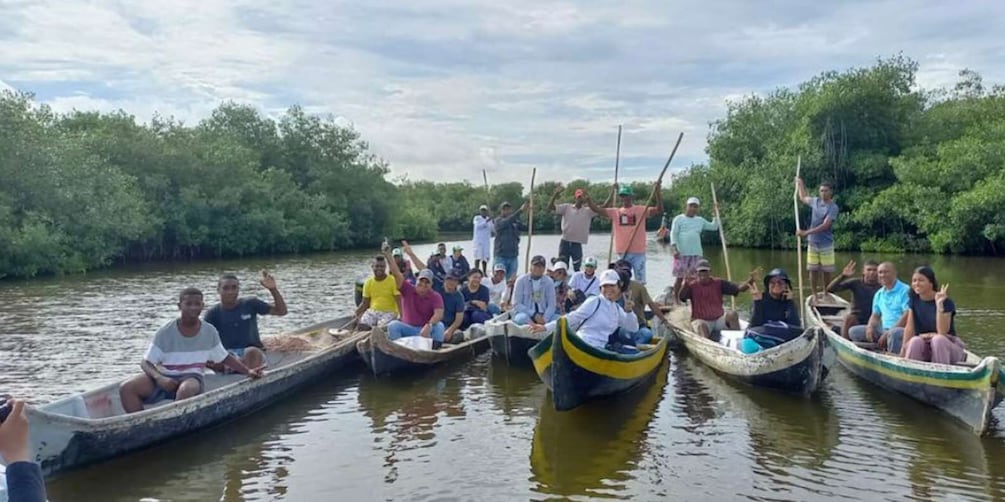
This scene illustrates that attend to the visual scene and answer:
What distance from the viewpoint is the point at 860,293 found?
1048 centimetres

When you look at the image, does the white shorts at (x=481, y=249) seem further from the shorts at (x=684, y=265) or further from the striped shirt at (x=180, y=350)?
the striped shirt at (x=180, y=350)

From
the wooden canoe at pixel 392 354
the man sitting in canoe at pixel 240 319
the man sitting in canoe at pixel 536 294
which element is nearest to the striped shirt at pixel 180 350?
the man sitting in canoe at pixel 240 319

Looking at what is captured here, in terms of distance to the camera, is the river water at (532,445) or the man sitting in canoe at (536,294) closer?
the river water at (532,445)

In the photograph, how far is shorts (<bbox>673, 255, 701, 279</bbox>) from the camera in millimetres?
13484

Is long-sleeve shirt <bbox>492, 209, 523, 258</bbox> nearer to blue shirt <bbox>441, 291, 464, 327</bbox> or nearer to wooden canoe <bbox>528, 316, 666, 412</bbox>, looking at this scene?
blue shirt <bbox>441, 291, 464, 327</bbox>

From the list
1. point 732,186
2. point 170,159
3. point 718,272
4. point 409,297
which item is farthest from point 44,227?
point 732,186

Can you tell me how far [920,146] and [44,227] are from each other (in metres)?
37.9

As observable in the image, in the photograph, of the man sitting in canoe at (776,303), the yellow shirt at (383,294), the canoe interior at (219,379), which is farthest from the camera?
the yellow shirt at (383,294)

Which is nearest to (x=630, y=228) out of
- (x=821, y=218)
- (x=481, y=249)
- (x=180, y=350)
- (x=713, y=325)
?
(x=713, y=325)

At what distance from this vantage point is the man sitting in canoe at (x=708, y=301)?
1119 cm

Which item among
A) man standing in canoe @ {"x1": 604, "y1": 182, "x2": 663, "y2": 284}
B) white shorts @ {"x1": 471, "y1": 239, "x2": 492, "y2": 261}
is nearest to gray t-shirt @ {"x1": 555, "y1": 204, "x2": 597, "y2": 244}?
man standing in canoe @ {"x1": 604, "y1": 182, "x2": 663, "y2": 284}

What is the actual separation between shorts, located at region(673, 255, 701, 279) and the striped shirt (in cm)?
816

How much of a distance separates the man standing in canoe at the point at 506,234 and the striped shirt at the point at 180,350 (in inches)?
330

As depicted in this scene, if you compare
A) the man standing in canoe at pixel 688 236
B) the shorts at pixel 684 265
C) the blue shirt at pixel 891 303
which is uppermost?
the man standing in canoe at pixel 688 236
